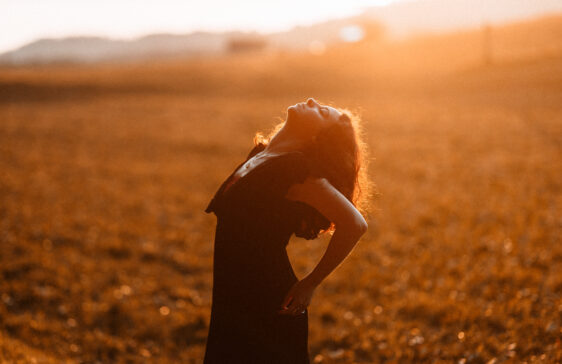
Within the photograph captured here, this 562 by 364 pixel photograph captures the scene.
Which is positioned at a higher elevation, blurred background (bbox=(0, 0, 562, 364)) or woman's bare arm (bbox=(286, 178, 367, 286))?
woman's bare arm (bbox=(286, 178, 367, 286))

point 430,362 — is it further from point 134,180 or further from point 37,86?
point 37,86

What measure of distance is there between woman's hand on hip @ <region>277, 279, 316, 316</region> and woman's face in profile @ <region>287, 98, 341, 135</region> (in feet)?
2.84

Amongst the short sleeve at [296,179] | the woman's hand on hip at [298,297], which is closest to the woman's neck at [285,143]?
the short sleeve at [296,179]

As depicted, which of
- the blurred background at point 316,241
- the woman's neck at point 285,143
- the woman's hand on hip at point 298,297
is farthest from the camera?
the blurred background at point 316,241

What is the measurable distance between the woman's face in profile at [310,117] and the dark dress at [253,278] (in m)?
0.38

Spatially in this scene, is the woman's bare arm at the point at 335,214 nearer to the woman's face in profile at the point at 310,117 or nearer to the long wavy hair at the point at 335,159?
the long wavy hair at the point at 335,159

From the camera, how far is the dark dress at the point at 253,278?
2768mm

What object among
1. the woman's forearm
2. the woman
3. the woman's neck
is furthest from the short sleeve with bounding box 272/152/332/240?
Answer: the woman's forearm

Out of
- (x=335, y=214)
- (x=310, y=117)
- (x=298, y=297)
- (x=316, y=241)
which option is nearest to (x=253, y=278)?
(x=298, y=297)

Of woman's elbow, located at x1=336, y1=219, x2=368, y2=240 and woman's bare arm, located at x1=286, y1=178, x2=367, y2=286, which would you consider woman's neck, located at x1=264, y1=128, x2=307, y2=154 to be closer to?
woman's bare arm, located at x1=286, y1=178, x2=367, y2=286

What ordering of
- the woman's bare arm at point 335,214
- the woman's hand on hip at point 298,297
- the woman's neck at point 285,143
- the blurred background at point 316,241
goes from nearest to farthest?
the woman's bare arm at point 335,214 < the woman's hand on hip at point 298,297 < the woman's neck at point 285,143 < the blurred background at point 316,241

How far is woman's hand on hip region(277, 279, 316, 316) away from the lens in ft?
8.73

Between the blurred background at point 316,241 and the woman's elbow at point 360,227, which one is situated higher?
the woman's elbow at point 360,227

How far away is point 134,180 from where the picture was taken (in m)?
15.5
